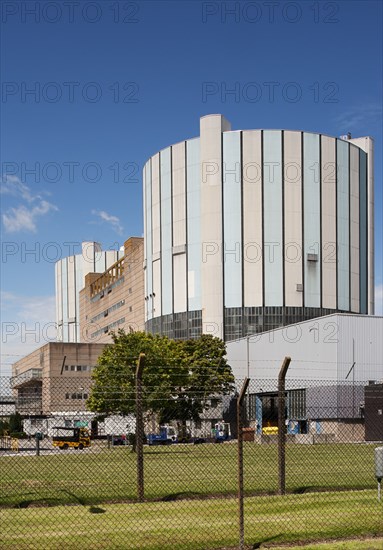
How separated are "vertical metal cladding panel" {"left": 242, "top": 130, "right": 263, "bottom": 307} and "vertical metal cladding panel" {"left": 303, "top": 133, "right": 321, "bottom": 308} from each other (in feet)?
22.3

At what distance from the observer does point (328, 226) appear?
343 ft

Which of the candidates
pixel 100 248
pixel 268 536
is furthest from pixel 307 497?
pixel 100 248

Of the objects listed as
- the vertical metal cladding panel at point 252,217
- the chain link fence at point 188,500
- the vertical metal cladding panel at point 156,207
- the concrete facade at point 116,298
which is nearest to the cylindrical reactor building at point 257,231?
the vertical metal cladding panel at point 252,217

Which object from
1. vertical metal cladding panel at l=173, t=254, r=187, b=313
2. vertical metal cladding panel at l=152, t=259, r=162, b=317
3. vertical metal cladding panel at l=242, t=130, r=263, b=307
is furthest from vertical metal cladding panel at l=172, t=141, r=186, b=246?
vertical metal cladding panel at l=242, t=130, r=263, b=307

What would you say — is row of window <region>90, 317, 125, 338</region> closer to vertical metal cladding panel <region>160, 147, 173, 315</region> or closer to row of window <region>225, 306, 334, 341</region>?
vertical metal cladding panel <region>160, 147, 173, 315</region>

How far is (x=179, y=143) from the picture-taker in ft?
355

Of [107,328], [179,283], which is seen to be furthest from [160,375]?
[107,328]

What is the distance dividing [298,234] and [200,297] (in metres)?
16.9

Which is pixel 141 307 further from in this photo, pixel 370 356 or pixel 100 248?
pixel 100 248

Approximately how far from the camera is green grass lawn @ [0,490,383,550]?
11523 millimetres

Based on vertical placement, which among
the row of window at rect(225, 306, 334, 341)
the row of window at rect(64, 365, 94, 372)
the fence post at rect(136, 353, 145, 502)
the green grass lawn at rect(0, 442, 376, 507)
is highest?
the row of window at rect(225, 306, 334, 341)

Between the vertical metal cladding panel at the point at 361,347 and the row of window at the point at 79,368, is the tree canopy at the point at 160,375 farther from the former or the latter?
the row of window at the point at 79,368

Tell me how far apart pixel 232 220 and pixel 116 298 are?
149ft

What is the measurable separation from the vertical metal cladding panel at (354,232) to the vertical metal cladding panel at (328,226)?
401 cm
